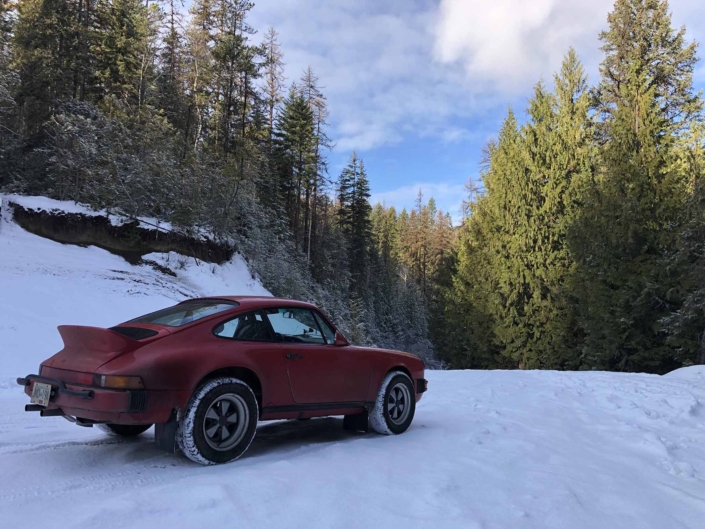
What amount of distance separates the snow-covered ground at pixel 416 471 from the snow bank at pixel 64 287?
6.46 feet

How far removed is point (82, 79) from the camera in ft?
85.2

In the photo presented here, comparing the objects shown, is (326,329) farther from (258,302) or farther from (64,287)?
(64,287)

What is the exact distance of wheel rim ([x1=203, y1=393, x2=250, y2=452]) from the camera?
145 inches

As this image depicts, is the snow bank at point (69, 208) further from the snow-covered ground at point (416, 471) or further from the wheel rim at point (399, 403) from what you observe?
the wheel rim at point (399, 403)

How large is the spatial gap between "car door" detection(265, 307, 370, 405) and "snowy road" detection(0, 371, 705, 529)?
0.50 m

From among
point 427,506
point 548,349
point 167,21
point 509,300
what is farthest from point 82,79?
point 427,506

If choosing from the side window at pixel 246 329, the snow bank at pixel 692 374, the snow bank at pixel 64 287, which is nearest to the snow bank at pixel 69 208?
the snow bank at pixel 64 287

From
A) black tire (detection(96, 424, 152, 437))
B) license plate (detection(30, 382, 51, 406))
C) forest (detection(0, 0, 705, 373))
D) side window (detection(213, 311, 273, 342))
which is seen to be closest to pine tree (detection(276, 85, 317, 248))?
forest (detection(0, 0, 705, 373))

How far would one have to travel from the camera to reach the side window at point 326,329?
15.9 feet

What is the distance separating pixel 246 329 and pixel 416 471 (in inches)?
74.1

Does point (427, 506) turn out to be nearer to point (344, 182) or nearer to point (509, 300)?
point (509, 300)

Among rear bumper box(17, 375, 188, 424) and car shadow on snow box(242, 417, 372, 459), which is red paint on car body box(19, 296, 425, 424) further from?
car shadow on snow box(242, 417, 372, 459)

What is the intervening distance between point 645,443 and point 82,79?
1194 inches

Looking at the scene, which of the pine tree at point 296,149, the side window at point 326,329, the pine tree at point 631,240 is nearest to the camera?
the side window at point 326,329
